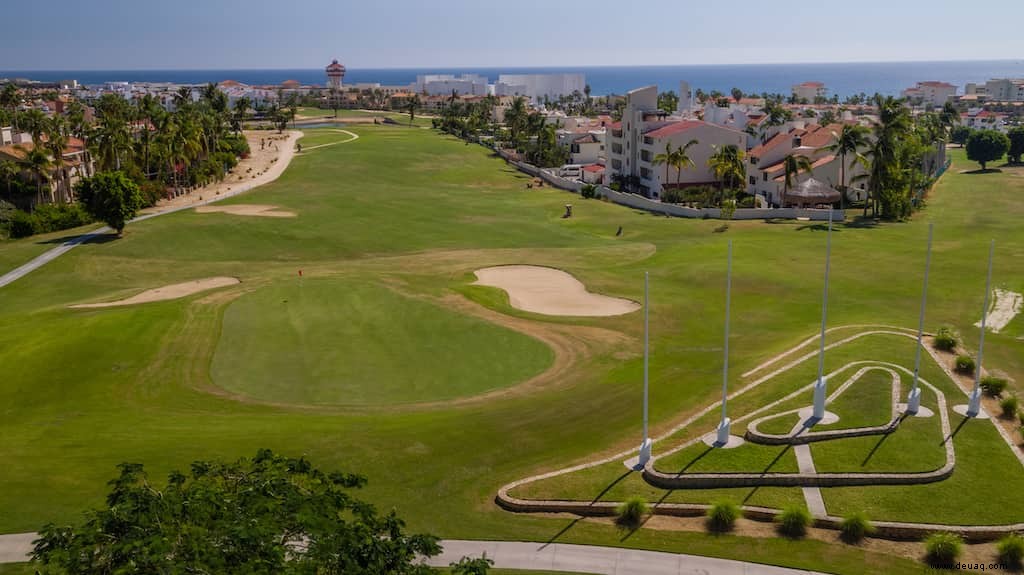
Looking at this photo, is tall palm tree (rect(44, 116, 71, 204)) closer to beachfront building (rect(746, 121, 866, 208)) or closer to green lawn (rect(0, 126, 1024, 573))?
green lawn (rect(0, 126, 1024, 573))

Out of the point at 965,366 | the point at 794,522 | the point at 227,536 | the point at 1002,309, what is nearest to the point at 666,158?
the point at 1002,309

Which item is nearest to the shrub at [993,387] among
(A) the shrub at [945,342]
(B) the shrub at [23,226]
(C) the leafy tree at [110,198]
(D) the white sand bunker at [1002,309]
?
(A) the shrub at [945,342]

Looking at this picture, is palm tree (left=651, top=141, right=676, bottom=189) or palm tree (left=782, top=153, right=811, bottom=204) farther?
palm tree (left=651, top=141, right=676, bottom=189)

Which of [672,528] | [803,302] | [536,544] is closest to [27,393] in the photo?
[536,544]

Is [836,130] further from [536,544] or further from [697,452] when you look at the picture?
[536,544]

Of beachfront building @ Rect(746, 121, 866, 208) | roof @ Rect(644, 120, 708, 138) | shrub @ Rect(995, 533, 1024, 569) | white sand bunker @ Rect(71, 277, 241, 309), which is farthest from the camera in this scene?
roof @ Rect(644, 120, 708, 138)

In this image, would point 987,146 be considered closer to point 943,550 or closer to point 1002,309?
point 1002,309

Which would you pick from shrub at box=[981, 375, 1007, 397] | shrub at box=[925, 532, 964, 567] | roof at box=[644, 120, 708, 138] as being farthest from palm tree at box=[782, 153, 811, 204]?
shrub at box=[925, 532, 964, 567]
